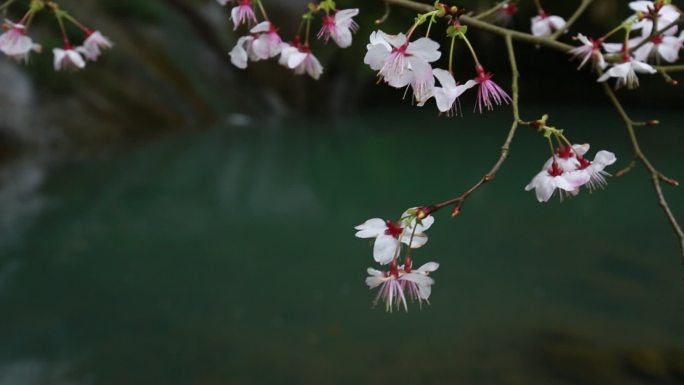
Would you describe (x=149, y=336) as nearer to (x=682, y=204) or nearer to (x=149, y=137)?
(x=682, y=204)

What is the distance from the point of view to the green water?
220 centimetres

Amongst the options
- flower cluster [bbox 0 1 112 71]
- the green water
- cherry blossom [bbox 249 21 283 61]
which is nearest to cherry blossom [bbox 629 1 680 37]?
cherry blossom [bbox 249 21 283 61]

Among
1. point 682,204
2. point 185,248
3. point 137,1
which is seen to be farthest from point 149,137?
point 682,204

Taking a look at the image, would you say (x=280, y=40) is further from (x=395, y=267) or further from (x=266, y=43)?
(x=395, y=267)

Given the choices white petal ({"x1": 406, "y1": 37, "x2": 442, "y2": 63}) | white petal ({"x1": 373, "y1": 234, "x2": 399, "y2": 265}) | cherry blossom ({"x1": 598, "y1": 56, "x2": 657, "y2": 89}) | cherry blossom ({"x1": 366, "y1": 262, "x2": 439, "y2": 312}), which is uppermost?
cherry blossom ({"x1": 598, "y1": 56, "x2": 657, "y2": 89})

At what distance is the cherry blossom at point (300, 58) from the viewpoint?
1085mm

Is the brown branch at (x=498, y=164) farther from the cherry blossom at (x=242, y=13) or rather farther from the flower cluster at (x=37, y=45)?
the flower cluster at (x=37, y=45)

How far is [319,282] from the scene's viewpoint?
2902 mm

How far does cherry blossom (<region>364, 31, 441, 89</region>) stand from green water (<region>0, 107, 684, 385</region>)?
150 centimetres

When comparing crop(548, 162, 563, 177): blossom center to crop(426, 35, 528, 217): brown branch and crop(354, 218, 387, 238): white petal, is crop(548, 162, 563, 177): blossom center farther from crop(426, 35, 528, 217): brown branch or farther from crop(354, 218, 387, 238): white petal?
crop(354, 218, 387, 238): white petal

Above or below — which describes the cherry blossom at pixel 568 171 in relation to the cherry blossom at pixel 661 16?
below

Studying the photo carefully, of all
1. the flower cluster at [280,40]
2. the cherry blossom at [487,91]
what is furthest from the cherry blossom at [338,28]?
the cherry blossom at [487,91]

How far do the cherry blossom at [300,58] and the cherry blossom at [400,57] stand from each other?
326 millimetres

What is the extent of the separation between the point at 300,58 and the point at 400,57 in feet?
A: 1.12
